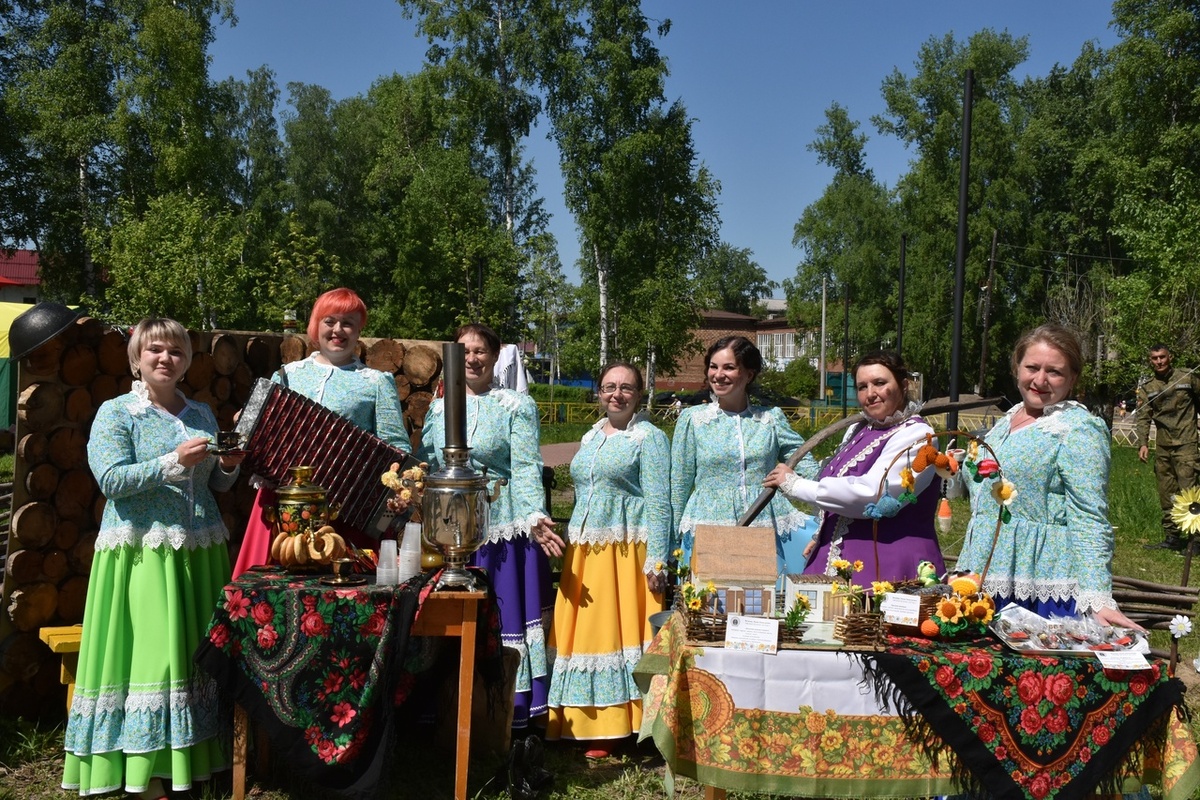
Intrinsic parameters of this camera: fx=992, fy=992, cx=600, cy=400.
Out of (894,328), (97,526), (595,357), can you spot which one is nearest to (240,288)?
(595,357)

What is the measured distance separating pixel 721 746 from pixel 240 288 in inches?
949

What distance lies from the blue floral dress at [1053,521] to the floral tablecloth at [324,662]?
2.01 metres

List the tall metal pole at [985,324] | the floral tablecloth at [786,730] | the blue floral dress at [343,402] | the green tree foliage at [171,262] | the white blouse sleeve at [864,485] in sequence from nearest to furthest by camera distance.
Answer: the floral tablecloth at [786,730], the white blouse sleeve at [864,485], the blue floral dress at [343,402], the green tree foliage at [171,262], the tall metal pole at [985,324]

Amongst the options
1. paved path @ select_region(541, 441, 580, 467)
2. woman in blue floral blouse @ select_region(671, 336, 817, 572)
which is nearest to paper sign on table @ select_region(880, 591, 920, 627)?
woman in blue floral blouse @ select_region(671, 336, 817, 572)

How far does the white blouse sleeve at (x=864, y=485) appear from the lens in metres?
3.41

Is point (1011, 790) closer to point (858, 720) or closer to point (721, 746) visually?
point (858, 720)

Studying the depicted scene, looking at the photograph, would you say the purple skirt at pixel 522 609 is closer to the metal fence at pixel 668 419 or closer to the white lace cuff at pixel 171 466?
the white lace cuff at pixel 171 466

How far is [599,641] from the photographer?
4.45m

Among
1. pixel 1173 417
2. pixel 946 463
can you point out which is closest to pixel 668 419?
pixel 1173 417

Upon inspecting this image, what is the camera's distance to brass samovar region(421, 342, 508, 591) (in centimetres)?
→ 348

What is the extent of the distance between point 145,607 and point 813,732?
2.51m

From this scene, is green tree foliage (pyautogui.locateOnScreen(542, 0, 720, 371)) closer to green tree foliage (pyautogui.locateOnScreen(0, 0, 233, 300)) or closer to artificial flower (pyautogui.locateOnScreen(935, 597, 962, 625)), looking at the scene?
green tree foliage (pyautogui.locateOnScreen(0, 0, 233, 300))

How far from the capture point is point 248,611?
11.4 ft

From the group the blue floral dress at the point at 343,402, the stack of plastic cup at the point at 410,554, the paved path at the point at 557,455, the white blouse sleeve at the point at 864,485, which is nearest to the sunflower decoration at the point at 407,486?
the stack of plastic cup at the point at 410,554
